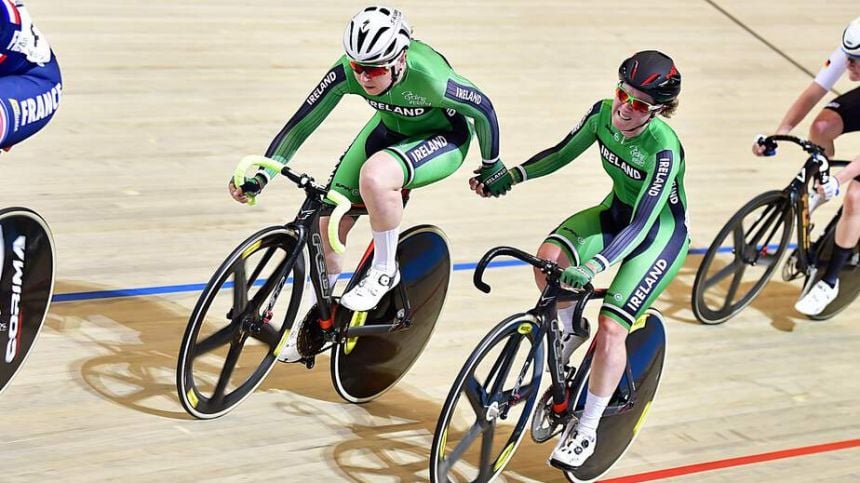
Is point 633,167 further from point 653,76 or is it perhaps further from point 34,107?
point 34,107

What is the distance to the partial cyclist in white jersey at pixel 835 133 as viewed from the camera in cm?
463

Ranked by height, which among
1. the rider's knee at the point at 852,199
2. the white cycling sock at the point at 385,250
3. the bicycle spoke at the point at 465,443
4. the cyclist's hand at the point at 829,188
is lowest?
the bicycle spoke at the point at 465,443

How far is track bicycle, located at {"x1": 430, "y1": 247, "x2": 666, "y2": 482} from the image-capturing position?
3215mm

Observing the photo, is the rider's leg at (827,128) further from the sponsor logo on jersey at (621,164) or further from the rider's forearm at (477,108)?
the rider's forearm at (477,108)

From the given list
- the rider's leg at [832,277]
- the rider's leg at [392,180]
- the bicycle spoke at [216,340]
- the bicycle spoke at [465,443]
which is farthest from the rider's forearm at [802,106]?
the bicycle spoke at [216,340]

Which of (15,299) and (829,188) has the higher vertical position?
(829,188)

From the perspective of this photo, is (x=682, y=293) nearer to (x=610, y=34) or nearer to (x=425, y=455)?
(x=425, y=455)

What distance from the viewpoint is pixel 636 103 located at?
129 inches

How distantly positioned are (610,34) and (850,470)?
4293 mm

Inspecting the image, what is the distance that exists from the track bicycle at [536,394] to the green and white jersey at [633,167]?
21 cm

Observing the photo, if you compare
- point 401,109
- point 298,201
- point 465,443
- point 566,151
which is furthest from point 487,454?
point 298,201

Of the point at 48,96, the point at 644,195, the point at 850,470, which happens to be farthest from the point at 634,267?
the point at 48,96

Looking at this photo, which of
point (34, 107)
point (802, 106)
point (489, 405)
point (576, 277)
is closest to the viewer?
point (576, 277)

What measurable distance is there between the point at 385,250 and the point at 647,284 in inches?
30.5
